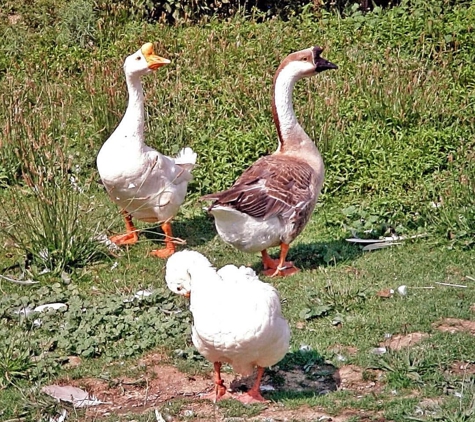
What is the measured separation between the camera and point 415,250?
339 inches

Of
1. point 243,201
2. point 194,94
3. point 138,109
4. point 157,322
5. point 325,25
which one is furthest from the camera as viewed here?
point 325,25

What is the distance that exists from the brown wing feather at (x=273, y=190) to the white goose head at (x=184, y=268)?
5.62 ft

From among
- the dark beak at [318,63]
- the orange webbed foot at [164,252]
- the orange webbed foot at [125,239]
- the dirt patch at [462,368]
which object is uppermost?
the dark beak at [318,63]

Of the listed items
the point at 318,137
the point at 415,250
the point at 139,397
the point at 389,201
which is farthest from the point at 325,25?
the point at 139,397

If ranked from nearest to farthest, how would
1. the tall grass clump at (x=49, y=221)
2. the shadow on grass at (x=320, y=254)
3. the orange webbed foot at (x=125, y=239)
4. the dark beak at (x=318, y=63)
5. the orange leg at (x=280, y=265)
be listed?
the tall grass clump at (x=49, y=221)
the orange leg at (x=280, y=265)
the shadow on grass at (x=320, y=254)
the dark beak at (x=318, y=63)
the orange webbed foot at (x=125, y=239)

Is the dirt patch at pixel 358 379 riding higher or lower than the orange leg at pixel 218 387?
lower

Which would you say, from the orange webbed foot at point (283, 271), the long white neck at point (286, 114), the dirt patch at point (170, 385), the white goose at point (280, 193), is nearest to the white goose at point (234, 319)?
the dirt patch at point (170, 385)

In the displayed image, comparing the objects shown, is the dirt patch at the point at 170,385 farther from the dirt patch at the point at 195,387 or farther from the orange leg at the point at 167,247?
the orange leg at the point at 167,247

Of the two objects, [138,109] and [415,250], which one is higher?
[138,109]

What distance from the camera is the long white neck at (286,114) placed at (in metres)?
8.67

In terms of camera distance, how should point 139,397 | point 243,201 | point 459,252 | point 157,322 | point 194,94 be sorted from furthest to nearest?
point 194,94, point 459,252, point 243,201, point 157,322, point 139,397

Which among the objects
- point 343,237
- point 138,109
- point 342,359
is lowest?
point 343,237

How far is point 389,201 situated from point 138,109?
8.29 feet

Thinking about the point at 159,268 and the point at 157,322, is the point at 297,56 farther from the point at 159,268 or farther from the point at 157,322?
the point at 157,322
